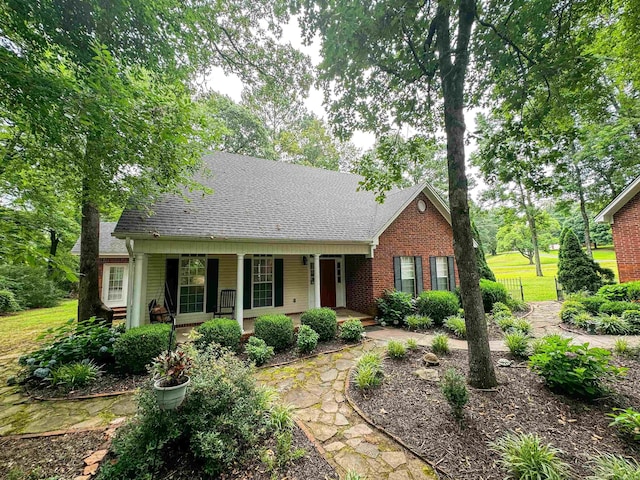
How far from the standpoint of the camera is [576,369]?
371cm

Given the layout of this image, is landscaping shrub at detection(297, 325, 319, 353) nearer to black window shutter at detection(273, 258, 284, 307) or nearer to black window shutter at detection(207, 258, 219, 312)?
black window shutter at detection(273, 258, 284, 307)

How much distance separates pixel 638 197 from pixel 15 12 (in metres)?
16.8

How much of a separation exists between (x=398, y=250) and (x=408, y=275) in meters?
1.12

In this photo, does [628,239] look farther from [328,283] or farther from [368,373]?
[368,373]

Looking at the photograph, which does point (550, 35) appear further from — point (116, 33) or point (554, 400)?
point (116, 33)

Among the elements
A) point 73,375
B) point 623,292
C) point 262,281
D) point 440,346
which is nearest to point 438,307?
point 440,346

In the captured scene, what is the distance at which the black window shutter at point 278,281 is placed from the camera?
9672 mm

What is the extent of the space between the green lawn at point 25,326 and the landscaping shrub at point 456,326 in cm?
1154

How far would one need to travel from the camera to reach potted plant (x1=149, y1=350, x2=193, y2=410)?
300 cm

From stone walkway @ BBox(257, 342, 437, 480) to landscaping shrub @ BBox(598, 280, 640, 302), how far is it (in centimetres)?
959

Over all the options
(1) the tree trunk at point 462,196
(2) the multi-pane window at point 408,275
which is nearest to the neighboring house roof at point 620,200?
(2) the multi-pane window at point 408,275

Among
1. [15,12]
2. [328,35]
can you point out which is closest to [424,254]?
[328,35]

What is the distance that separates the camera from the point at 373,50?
184 inches

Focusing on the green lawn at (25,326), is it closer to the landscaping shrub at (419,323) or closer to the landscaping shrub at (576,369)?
the landscaping shrub at (419,323)
